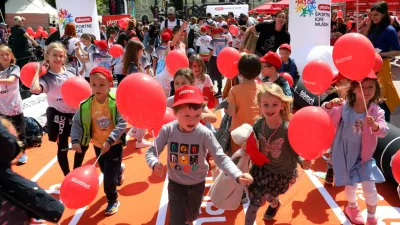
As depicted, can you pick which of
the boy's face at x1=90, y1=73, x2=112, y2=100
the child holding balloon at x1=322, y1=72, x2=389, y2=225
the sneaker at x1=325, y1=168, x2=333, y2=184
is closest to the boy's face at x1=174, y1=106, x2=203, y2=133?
the boy's face at x1=90, y1=73, x2=112, y2=100

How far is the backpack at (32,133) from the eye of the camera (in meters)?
6.47

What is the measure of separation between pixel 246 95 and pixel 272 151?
2.49 ft

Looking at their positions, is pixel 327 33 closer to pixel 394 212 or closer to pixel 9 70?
pixel 394 212

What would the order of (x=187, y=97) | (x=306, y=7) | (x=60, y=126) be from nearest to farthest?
1. (x=187, y=97)
2. (x=60, y=126)
3. (x=306, y=7)

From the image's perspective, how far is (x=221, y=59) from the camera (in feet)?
17.3

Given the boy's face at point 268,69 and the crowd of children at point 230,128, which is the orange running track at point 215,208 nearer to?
the crowd of children at point 230,128

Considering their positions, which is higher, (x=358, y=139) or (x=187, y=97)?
(x=187, y=97)

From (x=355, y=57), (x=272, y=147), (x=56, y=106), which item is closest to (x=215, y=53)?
(x=56, y=106)

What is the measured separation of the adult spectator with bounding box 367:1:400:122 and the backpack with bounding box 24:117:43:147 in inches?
228

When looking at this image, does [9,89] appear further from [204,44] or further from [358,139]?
[204,44]

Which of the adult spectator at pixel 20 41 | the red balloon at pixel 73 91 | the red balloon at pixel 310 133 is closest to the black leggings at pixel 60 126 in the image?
the red balloon at pixel 73 91

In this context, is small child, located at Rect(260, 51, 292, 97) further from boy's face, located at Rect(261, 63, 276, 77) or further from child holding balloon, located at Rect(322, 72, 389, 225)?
child holding balloon, located at Rect(322, 72, 389, 225)

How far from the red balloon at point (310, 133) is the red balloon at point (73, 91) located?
8.03 ft

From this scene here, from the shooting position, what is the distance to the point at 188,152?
291 centimetres
